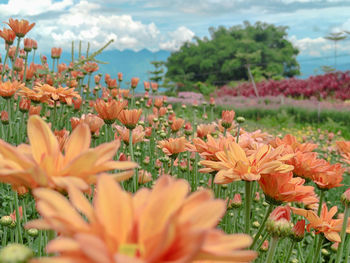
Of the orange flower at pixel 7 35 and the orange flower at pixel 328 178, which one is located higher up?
the orange flower at pixel 7 35

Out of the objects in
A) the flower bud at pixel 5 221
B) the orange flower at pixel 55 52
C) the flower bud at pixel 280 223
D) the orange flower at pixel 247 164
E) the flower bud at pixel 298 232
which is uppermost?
the orange flower at pixel 55 52

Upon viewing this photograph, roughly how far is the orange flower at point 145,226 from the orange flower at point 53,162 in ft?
0.20

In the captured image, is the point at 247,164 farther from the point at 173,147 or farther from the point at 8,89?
the point at 8,89

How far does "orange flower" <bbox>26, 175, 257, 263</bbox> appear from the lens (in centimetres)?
34

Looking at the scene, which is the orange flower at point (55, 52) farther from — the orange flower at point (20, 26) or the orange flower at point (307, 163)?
the orange flower at point (307, 163)

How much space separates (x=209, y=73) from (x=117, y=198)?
18.4m

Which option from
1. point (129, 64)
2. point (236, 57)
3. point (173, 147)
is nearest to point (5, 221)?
point (173, 147)

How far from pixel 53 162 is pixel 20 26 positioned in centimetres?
191

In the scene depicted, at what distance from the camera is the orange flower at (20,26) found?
2145 millimetres

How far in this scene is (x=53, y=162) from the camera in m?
0.51

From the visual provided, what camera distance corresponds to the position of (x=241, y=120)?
1.56 metres

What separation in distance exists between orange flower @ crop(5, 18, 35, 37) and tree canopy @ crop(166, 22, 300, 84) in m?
15.5

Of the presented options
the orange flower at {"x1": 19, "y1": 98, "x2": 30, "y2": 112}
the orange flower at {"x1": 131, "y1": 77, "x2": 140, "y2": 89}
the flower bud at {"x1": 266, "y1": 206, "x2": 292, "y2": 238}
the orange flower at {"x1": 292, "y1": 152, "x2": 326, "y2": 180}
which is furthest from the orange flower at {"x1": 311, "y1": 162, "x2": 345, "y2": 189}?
the orange flower at {"x1": 131, "y1": 77, "x2": 140, "y2": 89}

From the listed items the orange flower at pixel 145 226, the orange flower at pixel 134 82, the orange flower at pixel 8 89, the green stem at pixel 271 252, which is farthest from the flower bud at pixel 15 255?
the orange flower at pixel 134 82
